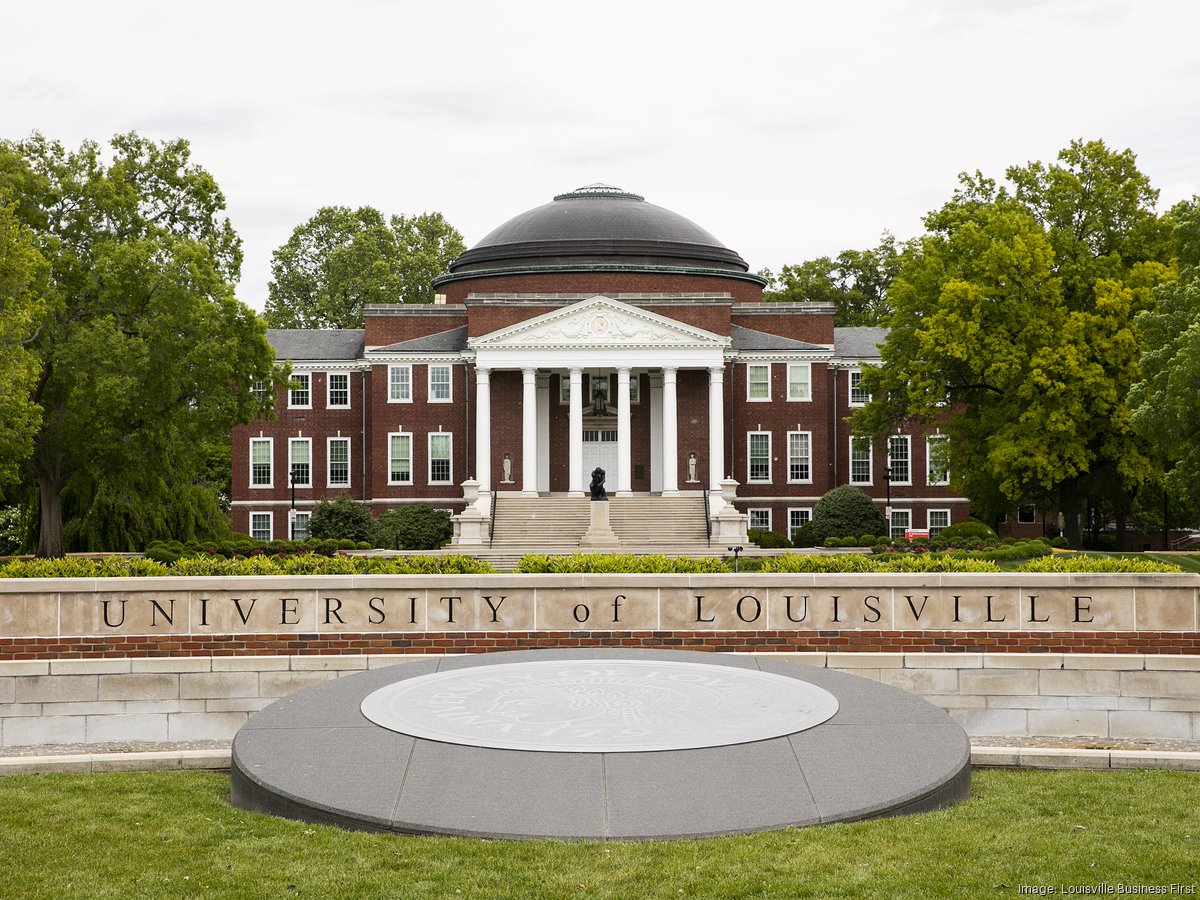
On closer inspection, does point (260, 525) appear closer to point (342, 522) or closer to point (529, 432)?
point (342, 522)

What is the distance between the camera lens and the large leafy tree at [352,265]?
78.6 meters

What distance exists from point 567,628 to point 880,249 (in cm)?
6966

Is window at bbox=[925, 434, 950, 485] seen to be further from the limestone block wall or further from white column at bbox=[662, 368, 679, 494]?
the limestone block wall

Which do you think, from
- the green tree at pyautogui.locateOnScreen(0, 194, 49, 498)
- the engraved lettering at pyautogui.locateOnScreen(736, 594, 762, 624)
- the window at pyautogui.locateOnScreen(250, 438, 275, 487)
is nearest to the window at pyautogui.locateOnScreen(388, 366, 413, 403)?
the window at pyautogui.locateOnScreen(250, 438, 275, 487)

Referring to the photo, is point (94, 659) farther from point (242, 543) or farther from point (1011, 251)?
point (1011, 251)

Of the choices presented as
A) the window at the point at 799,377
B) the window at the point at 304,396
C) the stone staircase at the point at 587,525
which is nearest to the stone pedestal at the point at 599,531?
the stone staircase at the point at 587,525

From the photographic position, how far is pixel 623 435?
2117 inches

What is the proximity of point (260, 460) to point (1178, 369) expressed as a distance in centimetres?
4001

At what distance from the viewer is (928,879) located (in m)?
7.97

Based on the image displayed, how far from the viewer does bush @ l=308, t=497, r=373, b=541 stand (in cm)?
4697

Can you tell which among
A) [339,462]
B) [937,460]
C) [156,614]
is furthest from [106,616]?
[339,462]

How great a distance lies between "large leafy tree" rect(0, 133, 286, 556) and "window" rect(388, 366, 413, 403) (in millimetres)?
13914

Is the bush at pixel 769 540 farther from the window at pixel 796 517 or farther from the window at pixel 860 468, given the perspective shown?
the window at pixel 860 468

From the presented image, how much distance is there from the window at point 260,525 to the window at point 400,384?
315 inches
